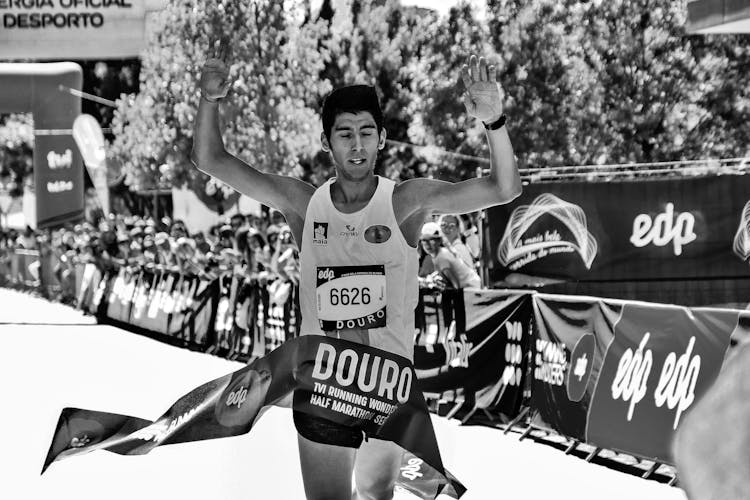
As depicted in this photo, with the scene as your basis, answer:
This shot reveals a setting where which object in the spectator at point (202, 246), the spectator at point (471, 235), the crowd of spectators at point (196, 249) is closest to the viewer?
the crowd of spectators at point (196, 249)

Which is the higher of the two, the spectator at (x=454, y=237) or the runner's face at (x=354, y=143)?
the runner's face at (x=354, y=143)

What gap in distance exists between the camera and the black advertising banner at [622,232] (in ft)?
43.0

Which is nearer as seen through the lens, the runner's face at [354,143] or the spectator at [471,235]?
the runner's face at [354,143]

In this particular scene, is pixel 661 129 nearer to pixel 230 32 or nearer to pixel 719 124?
pixel 719 124


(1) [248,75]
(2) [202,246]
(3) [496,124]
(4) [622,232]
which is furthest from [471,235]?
(3) [496,124]

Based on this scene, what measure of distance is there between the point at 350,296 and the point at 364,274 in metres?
0.08

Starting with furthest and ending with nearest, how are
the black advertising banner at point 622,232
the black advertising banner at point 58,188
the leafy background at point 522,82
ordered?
1. the black advertising banner at point 58,188
2. the leafy background at point 522,82
3. the black advertising banner at point 622,232

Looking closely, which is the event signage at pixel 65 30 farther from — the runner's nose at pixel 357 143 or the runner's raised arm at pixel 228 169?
the runner's nose at pixel 357 143

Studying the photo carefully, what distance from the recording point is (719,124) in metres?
25.2

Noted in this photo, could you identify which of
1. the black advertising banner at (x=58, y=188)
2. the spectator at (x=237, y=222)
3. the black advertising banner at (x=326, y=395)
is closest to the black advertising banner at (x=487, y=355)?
the black advertising banner at (x=326, y=395)

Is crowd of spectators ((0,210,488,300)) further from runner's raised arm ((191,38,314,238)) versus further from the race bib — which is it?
the race bib

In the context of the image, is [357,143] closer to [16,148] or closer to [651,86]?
[651,86]

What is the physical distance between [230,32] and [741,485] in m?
23.5

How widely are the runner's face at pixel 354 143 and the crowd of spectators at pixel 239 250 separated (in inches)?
280
